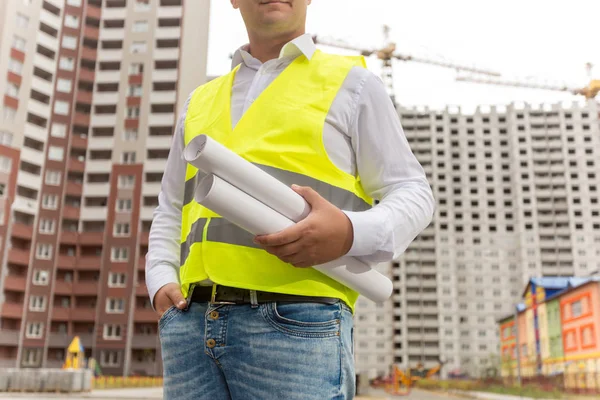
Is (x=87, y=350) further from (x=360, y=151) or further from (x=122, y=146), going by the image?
(x=360, y=151)

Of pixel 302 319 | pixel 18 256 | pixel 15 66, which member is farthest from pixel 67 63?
pixel 302 319

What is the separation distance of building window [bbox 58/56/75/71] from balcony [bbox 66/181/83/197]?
323 inches

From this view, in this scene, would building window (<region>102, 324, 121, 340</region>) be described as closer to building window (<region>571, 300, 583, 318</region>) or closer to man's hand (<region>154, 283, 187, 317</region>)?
building window (<region>571, 300, 583, 318</region>)

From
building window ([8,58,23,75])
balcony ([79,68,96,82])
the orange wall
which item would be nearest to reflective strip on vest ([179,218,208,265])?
the orange wall

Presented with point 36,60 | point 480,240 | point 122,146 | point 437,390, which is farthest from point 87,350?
point 480,240

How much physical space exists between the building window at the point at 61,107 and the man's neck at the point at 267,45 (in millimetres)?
42535

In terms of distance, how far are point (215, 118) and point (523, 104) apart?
80.4 metres

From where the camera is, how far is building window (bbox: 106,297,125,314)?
3584 cm

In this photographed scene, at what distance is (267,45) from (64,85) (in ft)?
143

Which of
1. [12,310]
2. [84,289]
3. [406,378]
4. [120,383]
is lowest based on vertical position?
[120,383]

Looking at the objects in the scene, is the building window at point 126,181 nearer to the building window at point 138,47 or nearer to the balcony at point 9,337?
the building window at point 138,47

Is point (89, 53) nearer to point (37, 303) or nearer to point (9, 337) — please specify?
point (37, 303)

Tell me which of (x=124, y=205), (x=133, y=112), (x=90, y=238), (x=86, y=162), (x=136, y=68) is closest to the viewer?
(x=90, y=238)

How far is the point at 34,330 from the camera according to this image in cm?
3578
